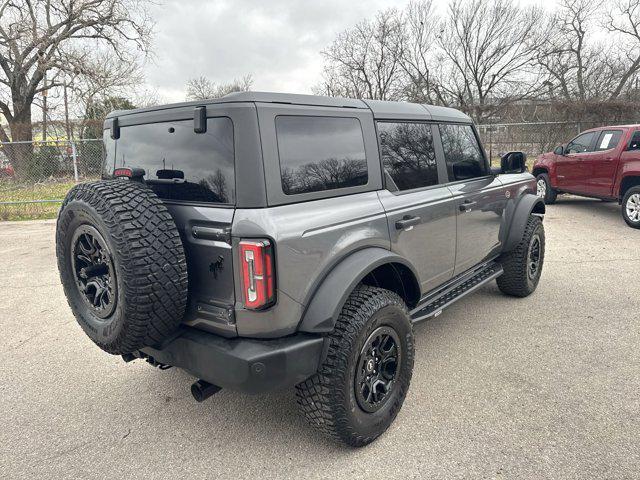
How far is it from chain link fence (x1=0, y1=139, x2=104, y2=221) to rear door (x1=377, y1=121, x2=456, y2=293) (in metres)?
11.5

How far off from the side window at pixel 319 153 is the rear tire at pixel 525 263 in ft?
8.18

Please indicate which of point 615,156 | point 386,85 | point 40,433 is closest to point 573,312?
point 40,433

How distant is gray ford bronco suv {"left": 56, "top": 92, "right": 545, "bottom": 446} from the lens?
6.68 ft

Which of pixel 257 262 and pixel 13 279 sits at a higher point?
pixel 257 262

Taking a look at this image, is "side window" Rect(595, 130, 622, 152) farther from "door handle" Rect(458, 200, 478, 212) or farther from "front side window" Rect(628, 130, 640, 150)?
"door handle" Rect(458, 200, 478, 212)

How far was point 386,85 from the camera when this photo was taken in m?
33.5

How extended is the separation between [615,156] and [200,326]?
8745mm

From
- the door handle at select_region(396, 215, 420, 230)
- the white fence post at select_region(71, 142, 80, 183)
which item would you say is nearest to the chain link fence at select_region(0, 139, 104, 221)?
the white fence post at select_region(71, 142, 80, 183)

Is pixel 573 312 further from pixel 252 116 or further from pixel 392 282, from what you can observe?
pixel 252 116

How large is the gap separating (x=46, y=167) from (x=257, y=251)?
44.9ft

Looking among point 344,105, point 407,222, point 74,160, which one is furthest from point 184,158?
point 74,160

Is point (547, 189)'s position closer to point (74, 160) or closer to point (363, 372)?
point (363, 372)

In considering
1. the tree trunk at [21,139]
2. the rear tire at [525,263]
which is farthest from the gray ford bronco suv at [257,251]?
the tree trunk at [21,139]

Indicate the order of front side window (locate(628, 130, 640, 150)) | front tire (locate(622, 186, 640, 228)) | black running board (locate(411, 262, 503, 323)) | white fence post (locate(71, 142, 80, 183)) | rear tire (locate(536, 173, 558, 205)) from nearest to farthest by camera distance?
black running board (locate(411, 262, 503, 323)), front tire (locate(622, 186, 640, 228)), front side window (locate(628, 130, 640, 150)), rear tire (locate(536, 173, 558, 205)), white fence post (locate(71, 142, 80, 183))
